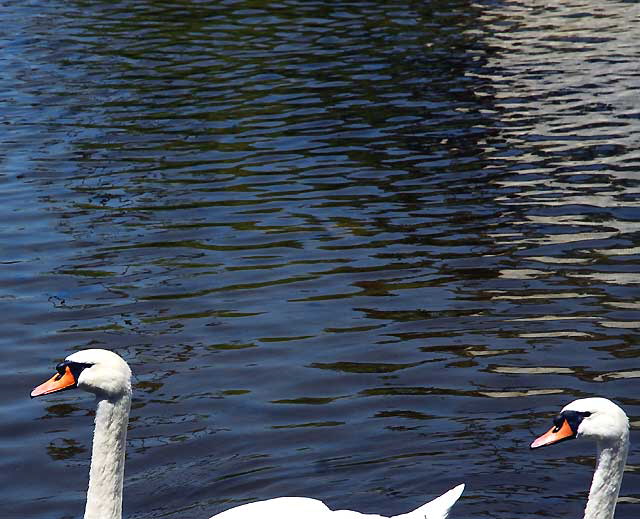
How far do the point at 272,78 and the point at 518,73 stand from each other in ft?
14.0

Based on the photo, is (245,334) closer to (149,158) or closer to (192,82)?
(149,158)

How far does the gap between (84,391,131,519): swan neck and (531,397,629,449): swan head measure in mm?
2164

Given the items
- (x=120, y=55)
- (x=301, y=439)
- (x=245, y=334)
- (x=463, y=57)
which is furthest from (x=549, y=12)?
(x=301, y=439)

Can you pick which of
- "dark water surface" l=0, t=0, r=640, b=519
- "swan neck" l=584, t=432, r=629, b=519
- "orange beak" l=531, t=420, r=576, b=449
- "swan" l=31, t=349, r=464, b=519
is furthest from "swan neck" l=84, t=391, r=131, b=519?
"swan neck" l=584, t=432, r=629, b=519

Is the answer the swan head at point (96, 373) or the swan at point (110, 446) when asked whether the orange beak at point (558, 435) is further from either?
the swan head at point (96, 373)

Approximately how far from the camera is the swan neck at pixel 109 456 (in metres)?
6.46

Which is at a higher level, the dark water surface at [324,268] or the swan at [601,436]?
the swan at [601,436]

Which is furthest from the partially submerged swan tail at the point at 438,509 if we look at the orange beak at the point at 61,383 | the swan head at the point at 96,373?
the orange beak at the point at 61,383

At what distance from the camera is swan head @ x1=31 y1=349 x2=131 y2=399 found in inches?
254

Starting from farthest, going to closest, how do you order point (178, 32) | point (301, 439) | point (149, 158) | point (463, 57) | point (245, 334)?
1. point (178, 32)
2. point (463, 57)
3. point (149, 158)
4. point (245, 334)
5. point (301, 439)

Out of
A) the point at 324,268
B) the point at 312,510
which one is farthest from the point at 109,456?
the point at 324,268

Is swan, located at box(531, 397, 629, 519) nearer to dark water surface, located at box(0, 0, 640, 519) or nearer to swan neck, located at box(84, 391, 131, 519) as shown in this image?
dark water surface, located at box(0, 0, 640, 519)

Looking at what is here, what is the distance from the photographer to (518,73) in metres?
21.5

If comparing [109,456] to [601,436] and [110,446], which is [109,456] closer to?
[110,446]
